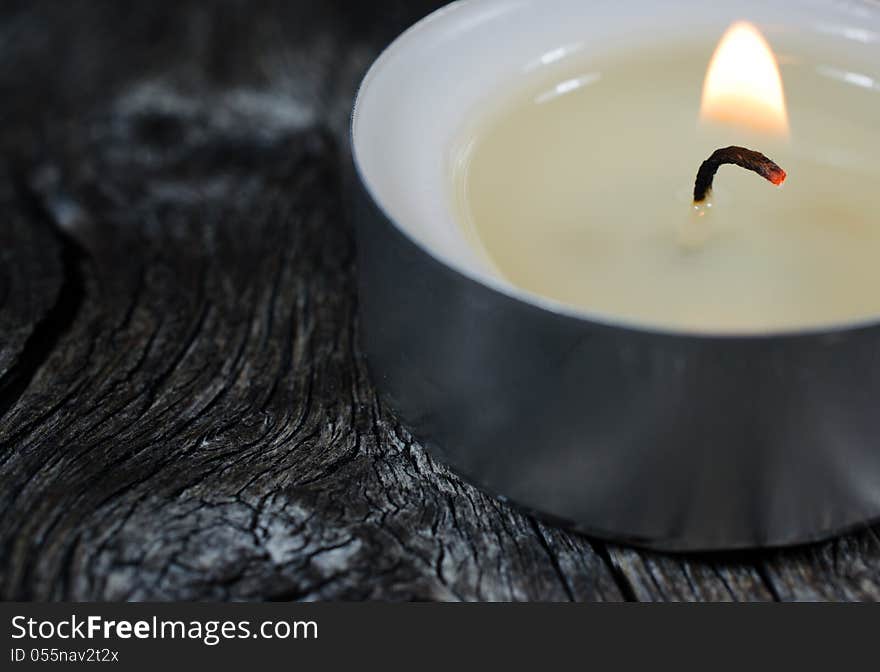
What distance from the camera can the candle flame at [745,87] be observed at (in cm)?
66

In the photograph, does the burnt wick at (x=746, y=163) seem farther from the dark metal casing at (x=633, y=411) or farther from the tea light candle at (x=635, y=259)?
the dark metal casing at (x=633, y=411)

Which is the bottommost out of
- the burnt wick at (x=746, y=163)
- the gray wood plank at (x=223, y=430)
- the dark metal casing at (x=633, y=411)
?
the gray wood plank at (x=223, y=430)

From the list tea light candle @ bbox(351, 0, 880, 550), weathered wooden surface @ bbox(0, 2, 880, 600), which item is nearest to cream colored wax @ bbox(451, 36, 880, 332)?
tea light candle @ bbox(351, 0, 880, 550)

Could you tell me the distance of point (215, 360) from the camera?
774mm

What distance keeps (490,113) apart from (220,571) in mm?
283

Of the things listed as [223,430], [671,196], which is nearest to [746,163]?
[671,196]

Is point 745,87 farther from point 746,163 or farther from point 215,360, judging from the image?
point 215,360

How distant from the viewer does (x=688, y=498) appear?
0.55 meters

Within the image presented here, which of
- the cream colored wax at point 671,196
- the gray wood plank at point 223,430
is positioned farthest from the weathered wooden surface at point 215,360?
the cream colored wax at point 671,196

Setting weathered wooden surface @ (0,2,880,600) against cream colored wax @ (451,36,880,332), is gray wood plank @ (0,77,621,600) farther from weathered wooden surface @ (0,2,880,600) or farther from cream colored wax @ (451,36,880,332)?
cream colored wax @ (451,36,880,332)

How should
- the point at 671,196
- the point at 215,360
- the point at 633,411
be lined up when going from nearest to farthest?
the point at 633,411 → the point at 671,196 → the point at 215,360

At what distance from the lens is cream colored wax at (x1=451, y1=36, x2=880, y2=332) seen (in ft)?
1.91

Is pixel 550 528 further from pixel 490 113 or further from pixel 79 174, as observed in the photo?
pixel 79 174

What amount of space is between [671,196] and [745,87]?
8 cm
